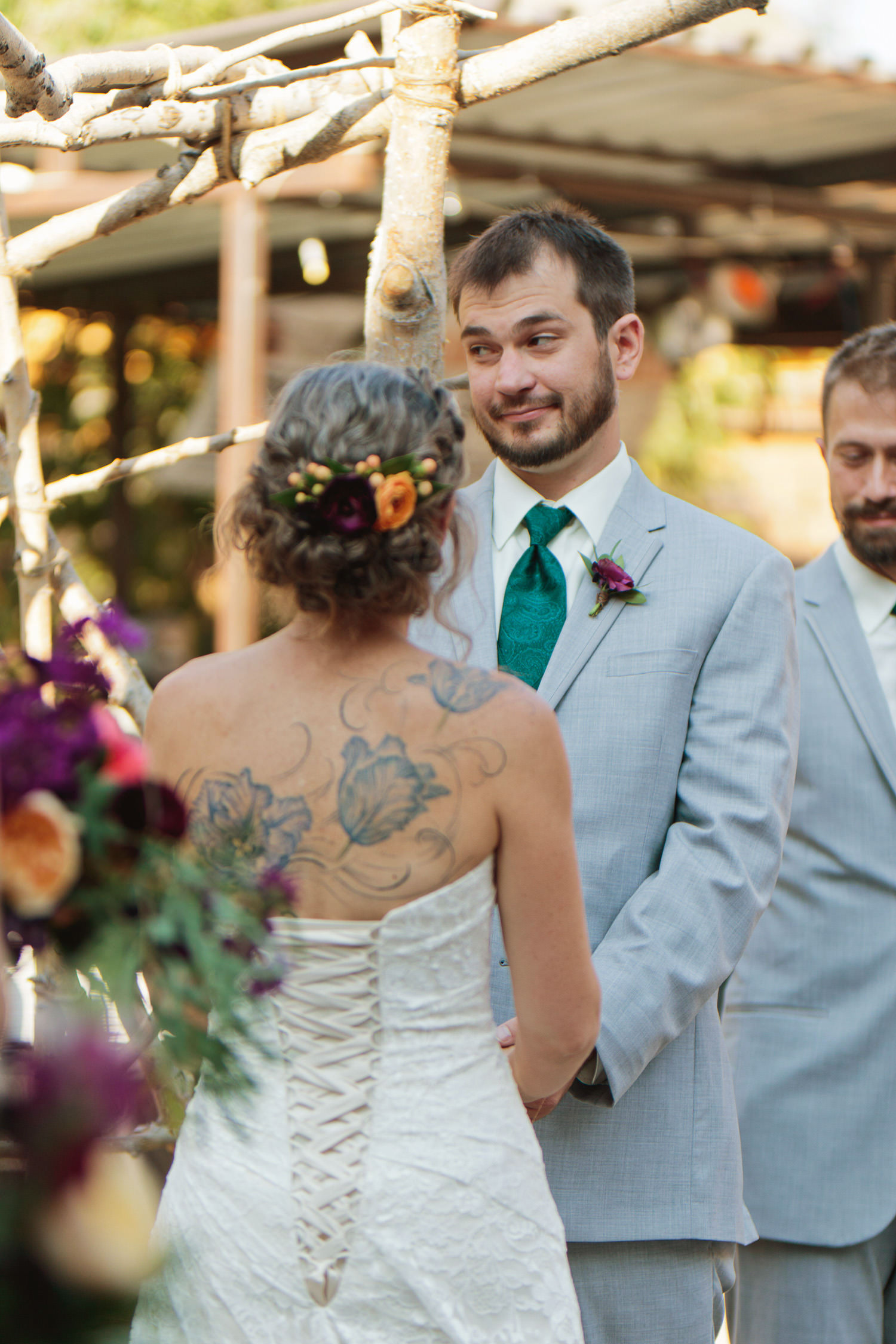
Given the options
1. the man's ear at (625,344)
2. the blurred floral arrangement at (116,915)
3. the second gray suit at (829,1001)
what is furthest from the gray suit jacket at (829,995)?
the blurred floral arrangement at (116,915)

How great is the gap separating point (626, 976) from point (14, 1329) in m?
1.27

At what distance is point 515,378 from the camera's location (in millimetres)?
2189

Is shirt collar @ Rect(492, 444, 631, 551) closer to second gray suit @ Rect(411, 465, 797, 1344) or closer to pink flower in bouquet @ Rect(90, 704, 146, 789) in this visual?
second gray suit @ Rect(411, 465, 797, 1344)

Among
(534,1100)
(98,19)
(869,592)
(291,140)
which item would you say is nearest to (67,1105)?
(534,1100)

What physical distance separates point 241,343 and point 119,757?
198 inches

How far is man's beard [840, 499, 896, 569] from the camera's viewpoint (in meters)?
2.64

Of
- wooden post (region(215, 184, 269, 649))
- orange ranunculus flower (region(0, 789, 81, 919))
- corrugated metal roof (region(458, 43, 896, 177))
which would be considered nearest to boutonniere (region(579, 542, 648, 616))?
orange ranunculus flower (region(0, 789, 81, 919))

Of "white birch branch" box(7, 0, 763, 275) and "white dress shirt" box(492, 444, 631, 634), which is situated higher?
"white birch branch" box(7, 0, 763, 275)


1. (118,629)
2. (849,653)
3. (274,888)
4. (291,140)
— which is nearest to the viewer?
(274,888)

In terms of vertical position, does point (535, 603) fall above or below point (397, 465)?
below

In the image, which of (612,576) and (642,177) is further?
(642,177)

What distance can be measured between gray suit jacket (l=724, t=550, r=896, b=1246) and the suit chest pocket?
0.58 meters

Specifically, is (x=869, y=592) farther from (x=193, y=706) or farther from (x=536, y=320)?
(x=193, y=706)

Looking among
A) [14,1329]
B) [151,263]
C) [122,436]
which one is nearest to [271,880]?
[14,1329]
